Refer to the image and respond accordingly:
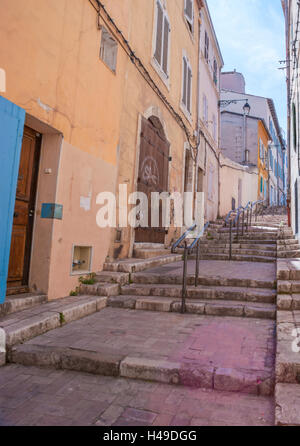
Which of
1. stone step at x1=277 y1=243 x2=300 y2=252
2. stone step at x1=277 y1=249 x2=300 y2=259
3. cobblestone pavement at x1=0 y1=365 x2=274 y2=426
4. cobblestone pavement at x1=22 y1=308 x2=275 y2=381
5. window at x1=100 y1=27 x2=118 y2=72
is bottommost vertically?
cobblestone pavement at x1=0 y1=365 x2=274 y2=426

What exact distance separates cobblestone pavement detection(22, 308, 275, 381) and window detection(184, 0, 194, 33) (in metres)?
10.8

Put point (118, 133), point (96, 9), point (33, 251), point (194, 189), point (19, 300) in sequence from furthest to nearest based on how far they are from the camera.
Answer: point (194, 189) < point (118, 133) < point (96, 9) < point (33, 251) < point (19, 300)

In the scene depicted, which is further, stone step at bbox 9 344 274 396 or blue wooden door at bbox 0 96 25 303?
blue wooden door at bbox 0 96 25 303

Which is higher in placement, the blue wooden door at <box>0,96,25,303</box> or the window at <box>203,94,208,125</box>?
the window at <box>203,94,208,125</box>

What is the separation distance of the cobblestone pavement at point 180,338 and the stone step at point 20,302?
1.86ft

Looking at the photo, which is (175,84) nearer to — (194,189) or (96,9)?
(194,189)

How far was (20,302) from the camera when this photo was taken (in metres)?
4.07

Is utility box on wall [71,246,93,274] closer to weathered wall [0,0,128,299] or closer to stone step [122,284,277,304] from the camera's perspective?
weathered wall [0,0,128,299]

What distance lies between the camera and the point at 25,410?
2311 millimetres

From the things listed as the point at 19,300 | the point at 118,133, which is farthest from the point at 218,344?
the point at 118,133

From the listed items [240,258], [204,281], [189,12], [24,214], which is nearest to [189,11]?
[189,12]

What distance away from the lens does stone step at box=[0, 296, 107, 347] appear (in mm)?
3400

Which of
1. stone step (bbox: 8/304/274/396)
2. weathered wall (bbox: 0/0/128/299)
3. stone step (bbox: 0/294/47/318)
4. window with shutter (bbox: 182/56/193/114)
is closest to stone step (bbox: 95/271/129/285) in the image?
weathered wall (bbox: 0/0/128/299)

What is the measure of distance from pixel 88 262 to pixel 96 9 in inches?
169
